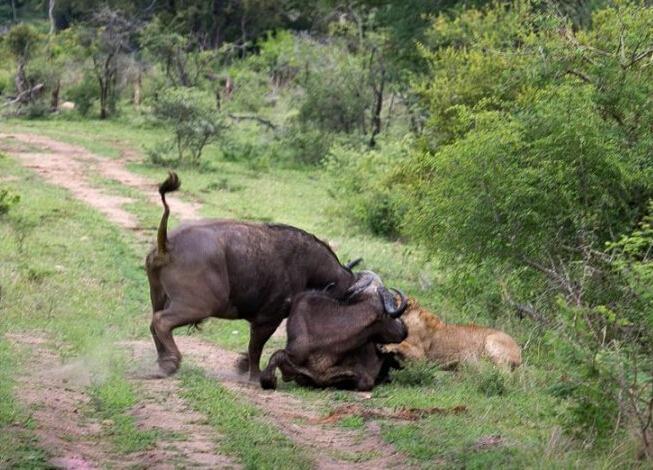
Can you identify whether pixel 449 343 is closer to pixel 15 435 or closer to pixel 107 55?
pixel 15 435

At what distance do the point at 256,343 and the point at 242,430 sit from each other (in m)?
2.56

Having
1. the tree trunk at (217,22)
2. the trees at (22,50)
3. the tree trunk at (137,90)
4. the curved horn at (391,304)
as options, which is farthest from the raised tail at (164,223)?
the tree trunk at (217,22)

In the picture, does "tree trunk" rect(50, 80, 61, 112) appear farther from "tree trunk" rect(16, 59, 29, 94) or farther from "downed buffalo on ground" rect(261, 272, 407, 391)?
"downed buffalo on ground" rect(261, 272, 407, 391)

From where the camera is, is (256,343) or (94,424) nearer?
(94,424)

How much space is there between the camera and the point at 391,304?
35.2 feet

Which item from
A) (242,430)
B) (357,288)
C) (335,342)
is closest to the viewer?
(242,430)

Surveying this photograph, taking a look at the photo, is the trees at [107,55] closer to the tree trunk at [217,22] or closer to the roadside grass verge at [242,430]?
the tree trunk at [217,22]

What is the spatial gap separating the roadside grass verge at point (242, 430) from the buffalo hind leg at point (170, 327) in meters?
0.36

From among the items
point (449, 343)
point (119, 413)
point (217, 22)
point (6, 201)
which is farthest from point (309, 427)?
point (217, 22)

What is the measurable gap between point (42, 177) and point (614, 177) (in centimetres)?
1450

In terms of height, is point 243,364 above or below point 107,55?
above

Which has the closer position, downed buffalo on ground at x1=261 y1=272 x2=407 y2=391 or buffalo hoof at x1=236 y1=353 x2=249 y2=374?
downed buffalo on ground at x1=261 y1=272 x2=407 y2=391

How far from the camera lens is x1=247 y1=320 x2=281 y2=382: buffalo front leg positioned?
1074 centimetres

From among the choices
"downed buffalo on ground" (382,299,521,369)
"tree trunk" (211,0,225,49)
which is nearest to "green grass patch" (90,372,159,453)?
"downed buffalo on ground" (382,299,521,369)
